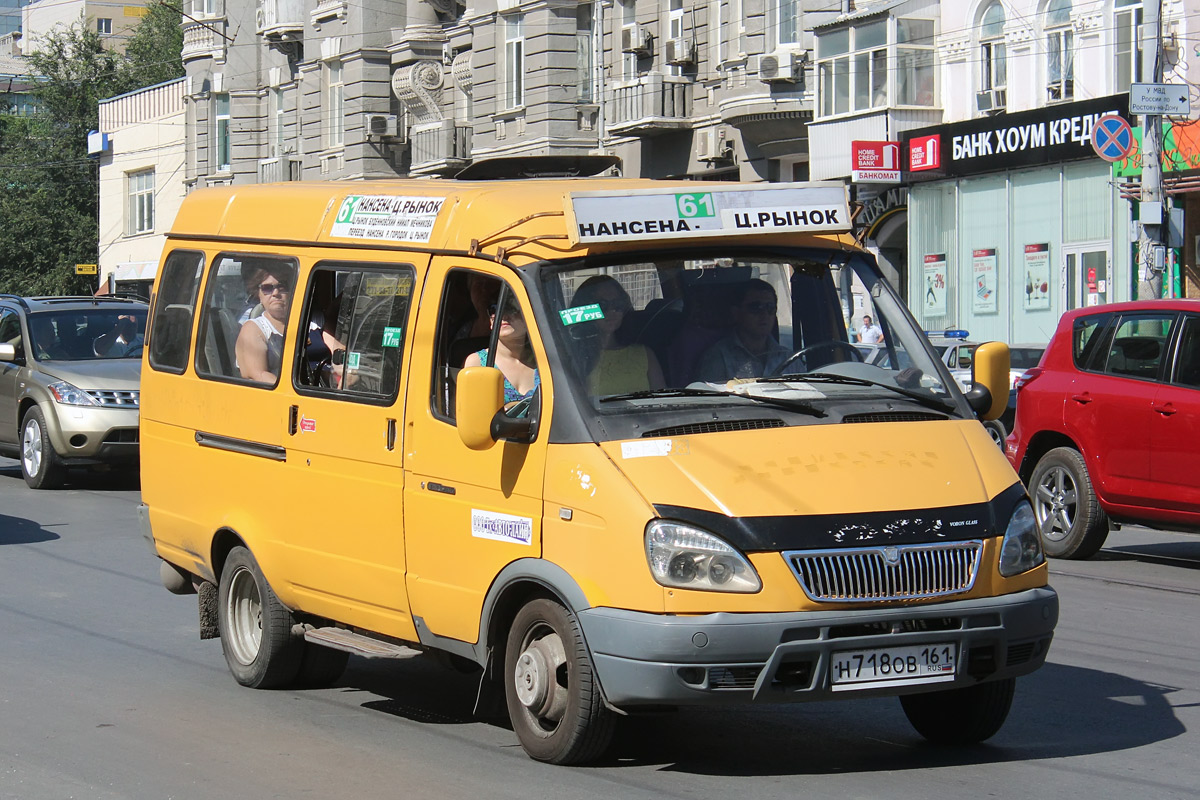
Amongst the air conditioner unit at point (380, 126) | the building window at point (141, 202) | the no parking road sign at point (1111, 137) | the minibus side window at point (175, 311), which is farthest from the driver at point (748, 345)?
the building window at point (141, 202)

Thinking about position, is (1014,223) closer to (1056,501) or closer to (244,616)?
(1056,501)

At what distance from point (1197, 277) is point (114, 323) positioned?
16671 millimetres

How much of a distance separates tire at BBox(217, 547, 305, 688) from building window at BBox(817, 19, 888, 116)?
85.9ft

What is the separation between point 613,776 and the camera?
6172mm

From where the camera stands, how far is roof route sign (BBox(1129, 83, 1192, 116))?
23062mm

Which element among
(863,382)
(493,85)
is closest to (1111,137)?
(863,382)

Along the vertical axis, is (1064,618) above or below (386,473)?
below

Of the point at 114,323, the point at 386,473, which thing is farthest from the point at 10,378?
the point at 386,473

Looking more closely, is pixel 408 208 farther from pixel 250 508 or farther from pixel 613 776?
pixel 613 776

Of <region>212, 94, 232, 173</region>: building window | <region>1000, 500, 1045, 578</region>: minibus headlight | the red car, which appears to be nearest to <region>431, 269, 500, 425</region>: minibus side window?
<region>1000, 500, 1045, 578</region>: minibus headlight

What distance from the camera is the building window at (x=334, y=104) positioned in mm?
50844

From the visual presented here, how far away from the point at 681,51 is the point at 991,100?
22.6ft

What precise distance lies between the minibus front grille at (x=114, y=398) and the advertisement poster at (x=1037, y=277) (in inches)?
695

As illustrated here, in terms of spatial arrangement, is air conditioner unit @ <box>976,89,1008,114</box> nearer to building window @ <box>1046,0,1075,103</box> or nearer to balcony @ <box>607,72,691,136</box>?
building window @ <box>1046,0,1075,103</box>
